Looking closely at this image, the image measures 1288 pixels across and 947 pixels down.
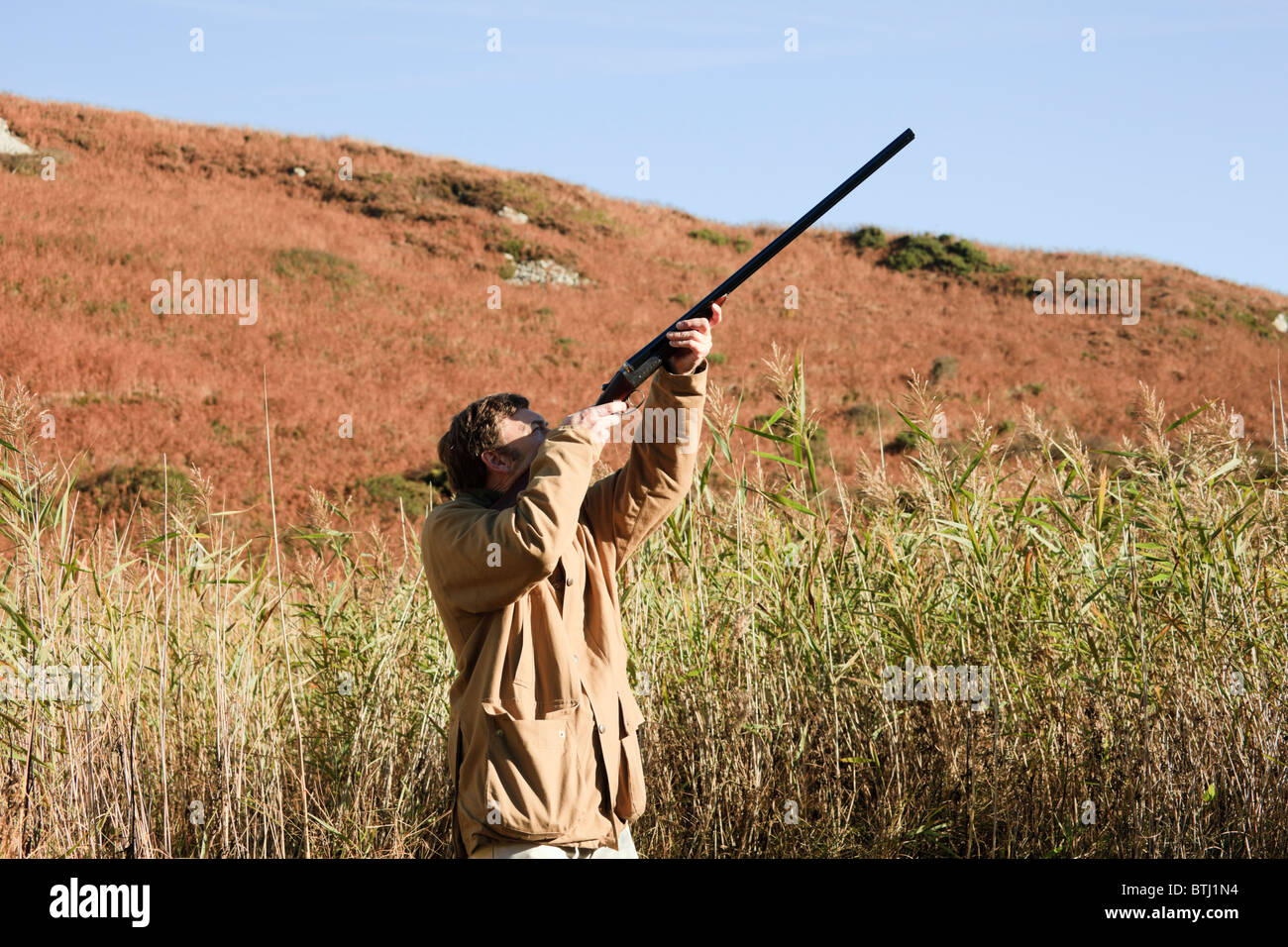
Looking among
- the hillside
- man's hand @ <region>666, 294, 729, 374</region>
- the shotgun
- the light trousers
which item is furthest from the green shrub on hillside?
the light trousers

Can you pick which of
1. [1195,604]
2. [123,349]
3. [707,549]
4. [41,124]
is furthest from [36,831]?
[41,124]

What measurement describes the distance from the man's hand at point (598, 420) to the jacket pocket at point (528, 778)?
1.96ft

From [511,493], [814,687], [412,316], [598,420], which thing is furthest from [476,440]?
[412,316]

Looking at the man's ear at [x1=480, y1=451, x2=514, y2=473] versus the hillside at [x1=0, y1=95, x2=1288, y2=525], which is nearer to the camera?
the man's ear at [x1=480, y1=451, x2=514, y2=473]

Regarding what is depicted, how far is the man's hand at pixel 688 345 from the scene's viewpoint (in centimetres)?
224

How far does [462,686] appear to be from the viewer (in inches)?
80.5

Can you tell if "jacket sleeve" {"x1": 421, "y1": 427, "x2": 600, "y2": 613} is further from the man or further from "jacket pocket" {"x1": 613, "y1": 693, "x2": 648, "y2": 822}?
"jacket pocket" {"x1": 613, "y1": 693, "x2": 648, "y2": 822}

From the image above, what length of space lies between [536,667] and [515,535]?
0.33 metres

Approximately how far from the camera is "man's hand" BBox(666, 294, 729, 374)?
7.36ft

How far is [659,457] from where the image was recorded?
2.22m

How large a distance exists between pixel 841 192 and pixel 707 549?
1758 mm

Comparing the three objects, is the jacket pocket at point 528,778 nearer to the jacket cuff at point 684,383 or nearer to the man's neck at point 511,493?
the man's neck at point 511,493

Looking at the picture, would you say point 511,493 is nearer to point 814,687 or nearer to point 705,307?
point 705,307

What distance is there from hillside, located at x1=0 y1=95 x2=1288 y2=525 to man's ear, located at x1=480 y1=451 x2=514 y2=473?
11.2 meters
